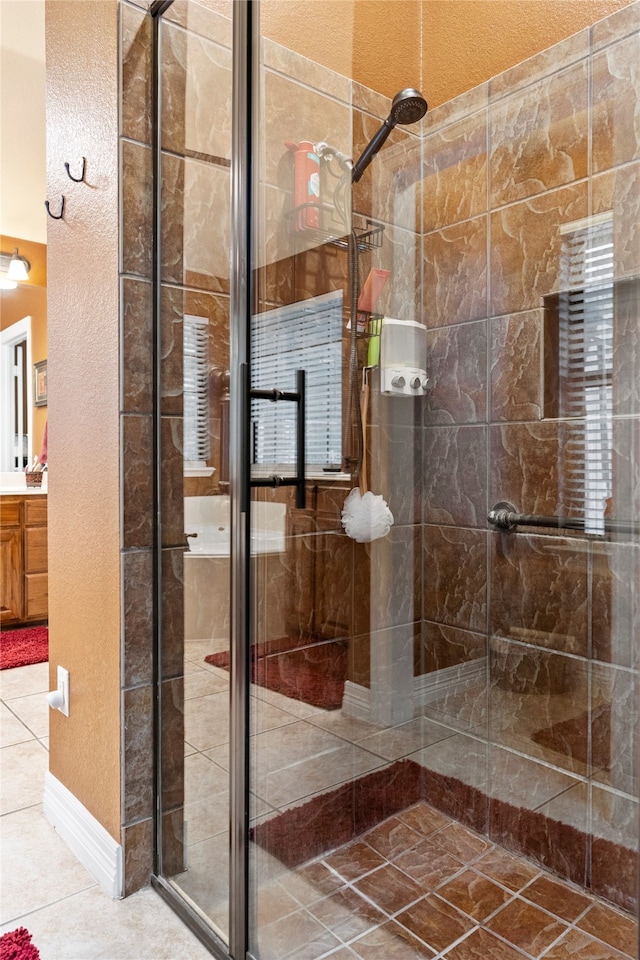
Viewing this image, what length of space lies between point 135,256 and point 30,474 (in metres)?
3.32

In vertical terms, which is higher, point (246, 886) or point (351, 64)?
point (351, 64)

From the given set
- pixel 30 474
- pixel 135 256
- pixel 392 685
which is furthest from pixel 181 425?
pixel 30 474

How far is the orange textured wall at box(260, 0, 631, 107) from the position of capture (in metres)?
1.28

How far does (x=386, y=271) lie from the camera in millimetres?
1368

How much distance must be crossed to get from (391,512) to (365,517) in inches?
2.8

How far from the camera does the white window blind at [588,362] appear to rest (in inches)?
46.0

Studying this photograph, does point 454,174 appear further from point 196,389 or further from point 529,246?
point 196,389

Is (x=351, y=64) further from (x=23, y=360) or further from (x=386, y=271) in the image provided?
(x=23, y=360)

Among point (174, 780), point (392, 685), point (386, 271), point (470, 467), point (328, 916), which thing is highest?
point (386, 271)

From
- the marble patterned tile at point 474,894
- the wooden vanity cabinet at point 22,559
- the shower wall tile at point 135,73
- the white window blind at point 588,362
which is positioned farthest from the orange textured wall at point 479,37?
the wooden vanity cabinet at point 22,559

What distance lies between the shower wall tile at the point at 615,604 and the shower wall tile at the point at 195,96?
41.6 inches

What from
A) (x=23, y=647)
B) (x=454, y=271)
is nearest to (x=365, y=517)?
(x=454, y=271)

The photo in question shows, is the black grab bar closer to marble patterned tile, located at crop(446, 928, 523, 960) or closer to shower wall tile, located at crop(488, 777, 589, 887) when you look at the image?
shower wall tile, located at crop(488, 777, 589, 887)

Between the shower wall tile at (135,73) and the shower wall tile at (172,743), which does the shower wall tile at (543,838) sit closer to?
the shower wall tile at (172,743)
